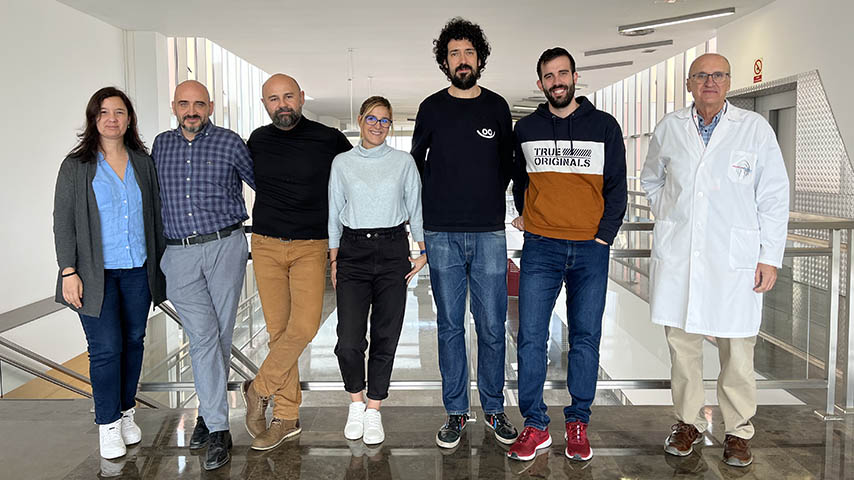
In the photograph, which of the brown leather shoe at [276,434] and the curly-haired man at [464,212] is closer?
the curly-haired man at [464,212]

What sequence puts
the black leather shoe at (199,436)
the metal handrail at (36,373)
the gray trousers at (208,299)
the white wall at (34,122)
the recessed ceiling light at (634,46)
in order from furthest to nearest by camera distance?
the recessed ceiling light at (634,46), the white wall at (34,122), the metal handrail at (36,373), the black leather shoe at (199,436), the gray trousers at (208,299)

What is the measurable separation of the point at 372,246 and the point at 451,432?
3.10ft

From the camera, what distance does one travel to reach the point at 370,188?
2916 mm

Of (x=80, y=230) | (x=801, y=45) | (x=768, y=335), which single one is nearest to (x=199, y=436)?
(x=80, y=230)

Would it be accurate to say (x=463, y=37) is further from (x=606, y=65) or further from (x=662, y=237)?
(x=606, y=65)

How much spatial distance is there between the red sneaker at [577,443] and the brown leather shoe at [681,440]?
37cm

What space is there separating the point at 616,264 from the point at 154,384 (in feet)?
8.71

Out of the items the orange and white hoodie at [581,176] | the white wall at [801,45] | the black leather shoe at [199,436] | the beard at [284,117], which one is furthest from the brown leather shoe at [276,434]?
the white wall at [801,45]

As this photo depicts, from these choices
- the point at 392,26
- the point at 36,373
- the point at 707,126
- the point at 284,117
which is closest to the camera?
the point at 707,126

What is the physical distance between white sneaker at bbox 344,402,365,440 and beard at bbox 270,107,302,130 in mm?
1367

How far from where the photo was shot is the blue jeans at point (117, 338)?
9.45ft

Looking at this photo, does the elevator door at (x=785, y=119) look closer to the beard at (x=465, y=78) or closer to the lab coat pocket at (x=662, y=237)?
the lab coat pocket at (x=662, y=237)

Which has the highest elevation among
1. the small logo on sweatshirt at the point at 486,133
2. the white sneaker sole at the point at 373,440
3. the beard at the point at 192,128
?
the beard at the point at 192,128

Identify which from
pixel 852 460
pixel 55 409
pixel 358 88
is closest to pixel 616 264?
pixel 852 460
